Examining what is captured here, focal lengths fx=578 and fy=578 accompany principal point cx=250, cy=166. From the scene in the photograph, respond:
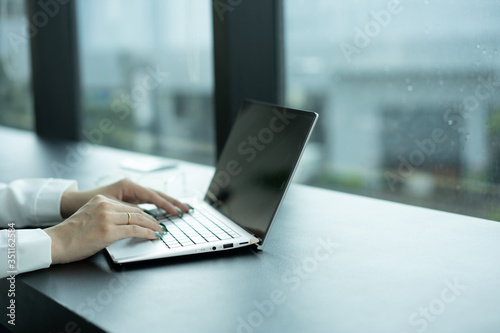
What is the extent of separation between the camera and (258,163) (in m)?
1.14

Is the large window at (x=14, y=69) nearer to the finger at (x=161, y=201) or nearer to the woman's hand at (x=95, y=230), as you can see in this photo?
the finger at (x=161, y=201)

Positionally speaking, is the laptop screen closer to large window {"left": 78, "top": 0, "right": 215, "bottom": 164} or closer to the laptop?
the laptop

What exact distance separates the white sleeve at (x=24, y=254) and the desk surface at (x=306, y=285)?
17 millimetres

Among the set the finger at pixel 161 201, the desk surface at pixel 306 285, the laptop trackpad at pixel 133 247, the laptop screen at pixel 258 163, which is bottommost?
the desk surface at pixel 306 285

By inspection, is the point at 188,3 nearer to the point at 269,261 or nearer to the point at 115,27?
the point at 115,27

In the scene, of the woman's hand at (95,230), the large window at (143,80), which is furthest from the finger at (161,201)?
the large window at (143,80)

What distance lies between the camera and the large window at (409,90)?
4.64 feet

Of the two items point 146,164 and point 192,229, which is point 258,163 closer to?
point 192,229

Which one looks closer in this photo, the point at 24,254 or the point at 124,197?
the point at 24,254

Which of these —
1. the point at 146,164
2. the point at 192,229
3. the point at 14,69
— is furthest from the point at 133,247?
the point at 14,69

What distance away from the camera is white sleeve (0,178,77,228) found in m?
1.20

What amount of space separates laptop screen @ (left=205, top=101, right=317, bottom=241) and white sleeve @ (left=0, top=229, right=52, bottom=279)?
0.35 m

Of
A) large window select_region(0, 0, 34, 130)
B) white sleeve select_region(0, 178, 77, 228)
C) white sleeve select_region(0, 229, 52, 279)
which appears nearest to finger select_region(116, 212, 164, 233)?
white sleeve select_region(0, 229, 52, 279)

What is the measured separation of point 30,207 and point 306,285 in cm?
66
